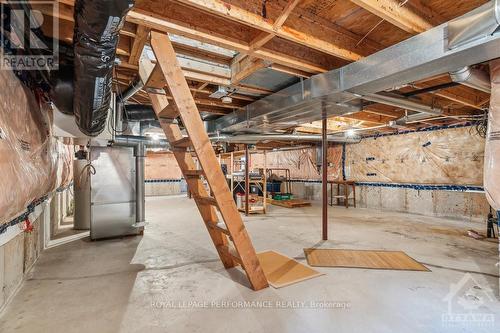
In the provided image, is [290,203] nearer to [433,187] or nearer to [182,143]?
[433,187]

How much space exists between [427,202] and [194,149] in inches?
235

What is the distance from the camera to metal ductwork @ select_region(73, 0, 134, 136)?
3.38ft

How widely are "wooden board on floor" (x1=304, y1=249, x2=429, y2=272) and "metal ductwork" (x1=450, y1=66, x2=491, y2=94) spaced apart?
1.92 metres

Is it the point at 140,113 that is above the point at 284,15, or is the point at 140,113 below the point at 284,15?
below

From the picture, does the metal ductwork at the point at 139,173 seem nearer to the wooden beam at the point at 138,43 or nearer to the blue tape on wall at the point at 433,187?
the wooden beam at the point at 138,43

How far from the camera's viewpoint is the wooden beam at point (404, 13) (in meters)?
1.54

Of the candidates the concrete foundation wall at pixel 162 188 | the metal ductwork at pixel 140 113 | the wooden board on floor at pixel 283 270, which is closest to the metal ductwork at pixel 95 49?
the metal ductwork at pixel 140 113

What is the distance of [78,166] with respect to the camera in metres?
4.49

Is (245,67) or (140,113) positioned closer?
(245,67)

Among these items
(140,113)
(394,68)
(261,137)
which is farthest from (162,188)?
(394,68)

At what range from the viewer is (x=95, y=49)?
127 cm

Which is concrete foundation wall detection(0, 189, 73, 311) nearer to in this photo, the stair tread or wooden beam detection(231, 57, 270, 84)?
the stair tread

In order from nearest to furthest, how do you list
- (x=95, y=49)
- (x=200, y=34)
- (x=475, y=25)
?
1. (x=95, y=49)
2. (x=475, y=25)
3. (x=200, y=34)

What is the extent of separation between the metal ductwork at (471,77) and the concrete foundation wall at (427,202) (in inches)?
148
